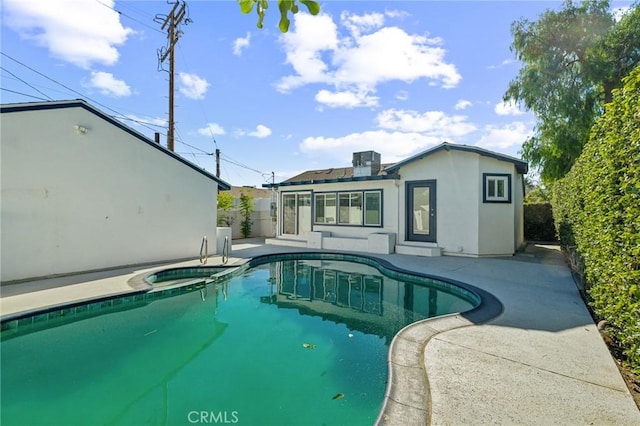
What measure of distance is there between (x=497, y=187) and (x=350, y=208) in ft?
19.1

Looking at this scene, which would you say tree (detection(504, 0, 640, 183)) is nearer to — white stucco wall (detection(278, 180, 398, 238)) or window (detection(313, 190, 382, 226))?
white stucco wall (detection(278, 180, 398, 238))

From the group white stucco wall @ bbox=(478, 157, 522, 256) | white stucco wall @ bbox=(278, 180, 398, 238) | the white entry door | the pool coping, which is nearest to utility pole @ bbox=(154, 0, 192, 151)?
the white entry door

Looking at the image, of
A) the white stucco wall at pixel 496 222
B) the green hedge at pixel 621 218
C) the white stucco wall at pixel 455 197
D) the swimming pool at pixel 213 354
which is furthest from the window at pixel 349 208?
the green hedge at pixel 621 218

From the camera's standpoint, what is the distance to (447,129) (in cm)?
1565

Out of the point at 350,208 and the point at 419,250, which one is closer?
the point at 419,250

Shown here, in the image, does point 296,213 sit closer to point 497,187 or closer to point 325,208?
point 325,208

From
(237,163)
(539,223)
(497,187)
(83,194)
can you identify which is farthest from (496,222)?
(237,163)

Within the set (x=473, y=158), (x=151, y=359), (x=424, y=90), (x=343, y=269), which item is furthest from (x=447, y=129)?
(x=151, y=359)

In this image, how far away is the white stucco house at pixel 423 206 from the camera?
35.4 ft

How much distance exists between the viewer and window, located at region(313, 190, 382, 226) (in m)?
13.1

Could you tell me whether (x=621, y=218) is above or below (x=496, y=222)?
above

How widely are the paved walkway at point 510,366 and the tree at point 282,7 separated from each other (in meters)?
2.96

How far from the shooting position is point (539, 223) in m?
16.3

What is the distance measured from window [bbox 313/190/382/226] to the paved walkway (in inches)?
276
